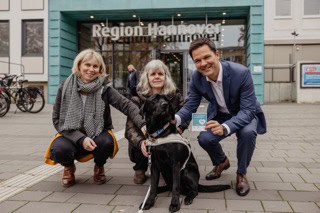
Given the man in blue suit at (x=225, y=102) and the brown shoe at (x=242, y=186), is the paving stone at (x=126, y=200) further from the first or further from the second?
the brown shoe at (x=242, y=186)

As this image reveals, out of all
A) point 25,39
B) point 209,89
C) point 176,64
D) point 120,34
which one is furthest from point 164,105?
point 25,39

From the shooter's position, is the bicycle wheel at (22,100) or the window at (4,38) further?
the window at (4,38)

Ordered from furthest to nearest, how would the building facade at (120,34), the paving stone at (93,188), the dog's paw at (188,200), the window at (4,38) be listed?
1. the window at (4,38)
2. the building facade at (120,34)
3. the paving stone at (93,188)
4. the dog's paw at (188,200)

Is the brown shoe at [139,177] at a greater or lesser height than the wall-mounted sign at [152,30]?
lesser

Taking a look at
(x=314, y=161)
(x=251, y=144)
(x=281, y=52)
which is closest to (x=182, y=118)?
(x=251, y=144)

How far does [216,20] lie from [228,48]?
1588 mm

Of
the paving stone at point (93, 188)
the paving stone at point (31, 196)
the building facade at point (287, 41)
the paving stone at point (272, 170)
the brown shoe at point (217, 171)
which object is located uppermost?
the building facade at point (287, 41)

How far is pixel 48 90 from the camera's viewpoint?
19.0 meters

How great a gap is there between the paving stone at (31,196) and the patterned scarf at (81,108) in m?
0.67

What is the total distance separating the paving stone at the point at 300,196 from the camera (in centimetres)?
348

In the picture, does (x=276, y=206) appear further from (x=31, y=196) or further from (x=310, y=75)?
(x=310, y=75)

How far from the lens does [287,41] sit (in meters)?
19.2

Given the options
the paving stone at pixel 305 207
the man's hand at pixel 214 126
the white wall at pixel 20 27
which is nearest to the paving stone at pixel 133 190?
the man's hand at pixel 214 126

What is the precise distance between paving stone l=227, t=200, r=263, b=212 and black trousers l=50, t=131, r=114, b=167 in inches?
54.9
